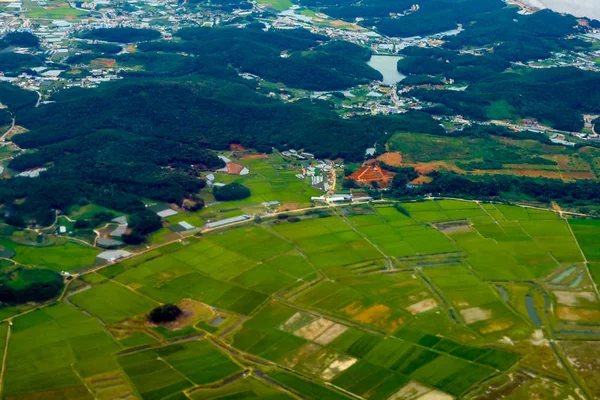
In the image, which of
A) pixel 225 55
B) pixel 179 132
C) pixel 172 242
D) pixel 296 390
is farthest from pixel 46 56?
pixel 296 390

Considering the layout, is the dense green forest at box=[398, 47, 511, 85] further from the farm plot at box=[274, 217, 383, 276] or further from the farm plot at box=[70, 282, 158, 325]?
the farm plot at box=[70, 282, 158, 325]

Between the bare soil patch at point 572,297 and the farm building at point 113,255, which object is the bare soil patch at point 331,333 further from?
the farm building at point 113,255

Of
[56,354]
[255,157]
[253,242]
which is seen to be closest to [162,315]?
[56,354]

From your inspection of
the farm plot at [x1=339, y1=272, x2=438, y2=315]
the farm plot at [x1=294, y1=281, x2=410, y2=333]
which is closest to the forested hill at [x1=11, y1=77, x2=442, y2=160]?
the farm plot at [x1=339, y1=272, x2=438, y2=315]

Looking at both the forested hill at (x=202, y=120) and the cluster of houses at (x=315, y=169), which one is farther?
the forested hill at (x=202, y=120)

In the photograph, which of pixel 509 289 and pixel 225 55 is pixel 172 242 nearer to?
pixel 509 289

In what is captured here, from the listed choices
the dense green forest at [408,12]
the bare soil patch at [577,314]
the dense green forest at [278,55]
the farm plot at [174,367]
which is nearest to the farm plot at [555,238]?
the bare soil patch at [577,314]
